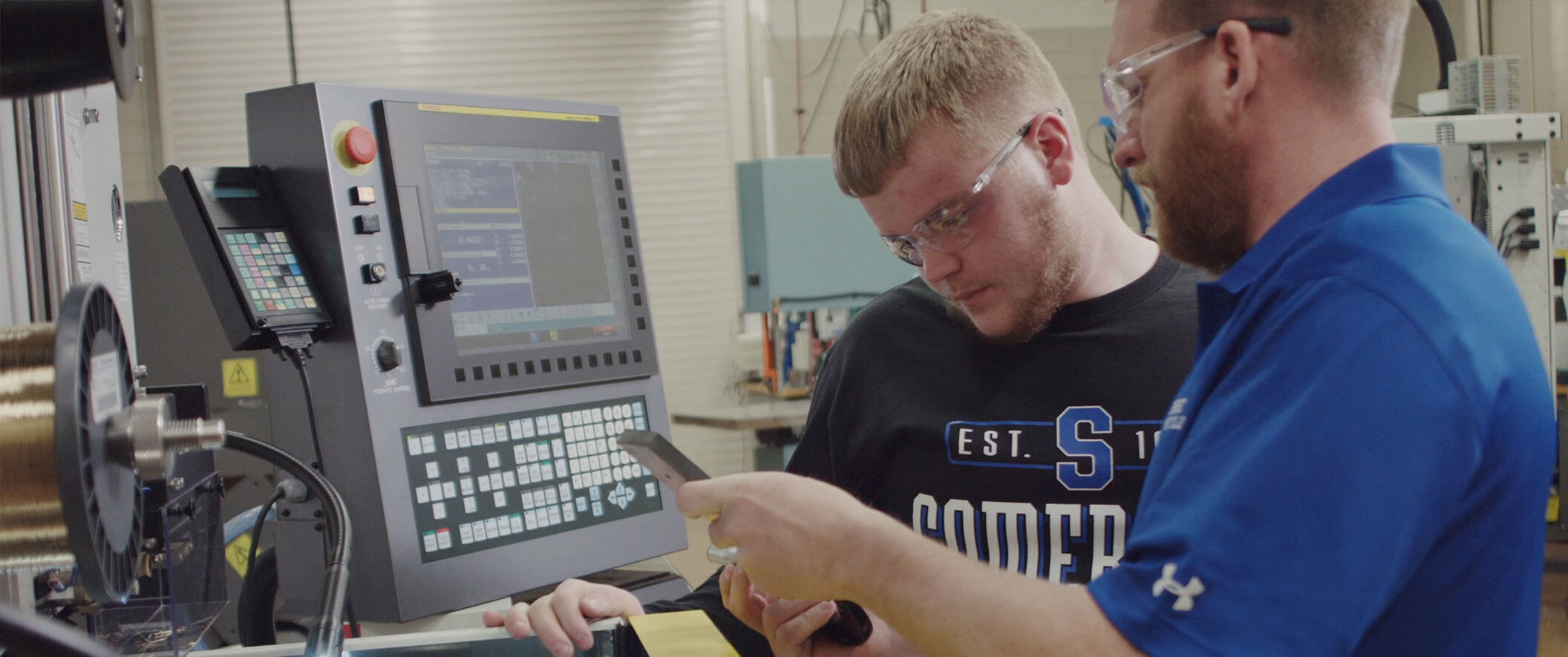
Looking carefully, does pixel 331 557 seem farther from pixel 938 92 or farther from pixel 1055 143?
pixel 1055 143

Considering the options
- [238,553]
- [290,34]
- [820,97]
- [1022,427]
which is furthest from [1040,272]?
[290,34]

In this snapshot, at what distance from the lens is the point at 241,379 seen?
7.60 ft

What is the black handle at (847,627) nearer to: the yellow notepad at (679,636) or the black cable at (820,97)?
the yellow notepad at (679,636)

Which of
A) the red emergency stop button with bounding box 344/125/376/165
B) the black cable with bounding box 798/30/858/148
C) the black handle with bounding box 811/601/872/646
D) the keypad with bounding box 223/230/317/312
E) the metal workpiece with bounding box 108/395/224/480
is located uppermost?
the black cable with bounding box 798/30/858/148

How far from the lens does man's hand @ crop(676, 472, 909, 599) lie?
36.0 inches

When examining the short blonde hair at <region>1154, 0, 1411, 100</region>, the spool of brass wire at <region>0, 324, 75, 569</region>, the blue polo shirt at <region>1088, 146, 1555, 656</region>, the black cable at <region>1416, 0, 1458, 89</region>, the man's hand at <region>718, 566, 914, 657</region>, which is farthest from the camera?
the black cable at <region>1416, 0, 1458, 89</region>

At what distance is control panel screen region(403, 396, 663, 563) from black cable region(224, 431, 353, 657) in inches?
13.1

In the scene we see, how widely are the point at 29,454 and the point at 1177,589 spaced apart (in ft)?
2.16

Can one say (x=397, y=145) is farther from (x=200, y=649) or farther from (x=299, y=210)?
(x=200, y=649)

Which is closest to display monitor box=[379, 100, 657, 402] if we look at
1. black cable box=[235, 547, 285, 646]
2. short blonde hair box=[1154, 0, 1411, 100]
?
black cable box=[235, 547, 285, 646]

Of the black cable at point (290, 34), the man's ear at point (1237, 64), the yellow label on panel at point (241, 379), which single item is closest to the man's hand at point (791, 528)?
the man's ear at point (1237, 64)

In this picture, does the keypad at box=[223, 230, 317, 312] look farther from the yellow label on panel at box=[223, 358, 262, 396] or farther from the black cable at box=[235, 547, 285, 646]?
the yellow label on panel at box=[223, 358, 262, 396]

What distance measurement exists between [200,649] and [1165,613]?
2.79 feet

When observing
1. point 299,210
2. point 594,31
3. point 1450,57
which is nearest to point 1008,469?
point 299,210
